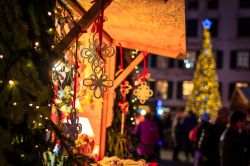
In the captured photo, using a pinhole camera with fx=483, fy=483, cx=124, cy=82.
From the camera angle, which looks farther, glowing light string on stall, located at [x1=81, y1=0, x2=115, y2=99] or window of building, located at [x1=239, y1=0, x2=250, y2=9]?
window of building, located at [x1=239, y1=0, x2=250, y2=9]

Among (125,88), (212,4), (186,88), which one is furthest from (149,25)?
(212,4)

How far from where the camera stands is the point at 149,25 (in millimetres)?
5555

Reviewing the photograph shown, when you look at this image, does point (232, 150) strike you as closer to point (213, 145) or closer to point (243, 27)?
point (213, 145)

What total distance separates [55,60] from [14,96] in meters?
0.54

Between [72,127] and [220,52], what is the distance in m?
43.2

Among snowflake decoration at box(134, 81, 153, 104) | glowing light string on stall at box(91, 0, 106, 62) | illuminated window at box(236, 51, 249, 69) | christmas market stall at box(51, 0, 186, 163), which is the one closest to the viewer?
christmas market stall at box(51, 0, 186, 163)

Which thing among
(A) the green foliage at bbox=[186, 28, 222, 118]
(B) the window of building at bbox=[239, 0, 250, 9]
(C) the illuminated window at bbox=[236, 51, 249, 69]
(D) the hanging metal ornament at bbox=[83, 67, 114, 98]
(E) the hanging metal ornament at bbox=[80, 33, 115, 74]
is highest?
(B) the window of building at bbox=[239, 0, 250, 9]

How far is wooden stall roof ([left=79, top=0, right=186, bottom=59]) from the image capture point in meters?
4.65

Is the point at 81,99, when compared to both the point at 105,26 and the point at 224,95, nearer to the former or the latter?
the point at 105,26

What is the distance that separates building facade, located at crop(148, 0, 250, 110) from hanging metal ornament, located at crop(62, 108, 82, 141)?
130 ft

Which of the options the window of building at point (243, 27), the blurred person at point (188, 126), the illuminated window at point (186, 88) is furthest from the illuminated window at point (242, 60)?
the blurred person at point (188, 126)

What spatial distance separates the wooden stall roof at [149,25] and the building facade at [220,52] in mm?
37387

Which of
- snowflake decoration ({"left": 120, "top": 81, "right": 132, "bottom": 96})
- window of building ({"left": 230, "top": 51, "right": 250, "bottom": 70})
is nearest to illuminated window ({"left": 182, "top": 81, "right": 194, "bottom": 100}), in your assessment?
window of building ({"left": 230, "top": 51, "right": 250, "bottom": 70})

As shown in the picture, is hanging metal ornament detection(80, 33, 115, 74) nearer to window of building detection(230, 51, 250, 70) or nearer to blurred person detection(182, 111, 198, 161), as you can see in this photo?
blurred person detection(182, 111, 198, 161)
